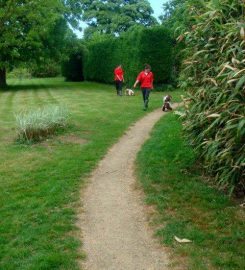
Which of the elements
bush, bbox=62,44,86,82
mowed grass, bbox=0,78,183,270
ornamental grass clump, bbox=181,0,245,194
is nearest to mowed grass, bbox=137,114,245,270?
ornamental grass clump, bbox=181,0,245,194

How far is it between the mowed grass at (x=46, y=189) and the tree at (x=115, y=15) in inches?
1641

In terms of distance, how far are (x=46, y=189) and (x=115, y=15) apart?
5077cm

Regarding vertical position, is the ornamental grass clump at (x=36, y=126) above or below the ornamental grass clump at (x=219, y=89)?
below

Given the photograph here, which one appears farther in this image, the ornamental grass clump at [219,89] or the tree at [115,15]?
the tree at [115,15]

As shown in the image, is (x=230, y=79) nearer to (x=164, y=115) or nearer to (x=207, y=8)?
(x=207, y=8)

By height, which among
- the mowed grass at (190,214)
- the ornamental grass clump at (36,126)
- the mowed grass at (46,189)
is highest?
the ornamental grass clump at (36,126)

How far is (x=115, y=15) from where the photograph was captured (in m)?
56.2

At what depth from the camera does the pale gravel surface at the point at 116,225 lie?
528 cm

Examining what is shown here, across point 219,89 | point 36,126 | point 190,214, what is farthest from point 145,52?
point 190,214

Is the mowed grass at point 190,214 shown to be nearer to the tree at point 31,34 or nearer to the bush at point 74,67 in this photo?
the tree at point 31,34

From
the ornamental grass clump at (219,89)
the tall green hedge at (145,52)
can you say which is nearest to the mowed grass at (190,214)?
the ornamental grass clump at (219,89)

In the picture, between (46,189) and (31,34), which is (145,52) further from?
(46,189)

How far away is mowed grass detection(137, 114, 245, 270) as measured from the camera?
526 cm

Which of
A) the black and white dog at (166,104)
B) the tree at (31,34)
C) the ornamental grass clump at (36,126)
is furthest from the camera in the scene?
the tree at (31,34)
